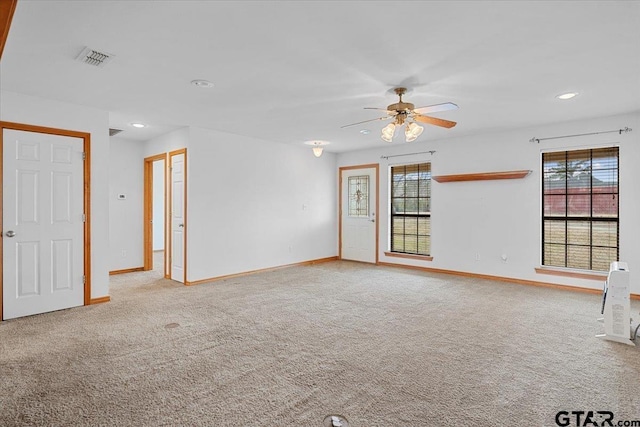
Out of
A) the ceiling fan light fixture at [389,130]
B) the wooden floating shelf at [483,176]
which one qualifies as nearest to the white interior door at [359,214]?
the wooden floating shelf at [483,176]

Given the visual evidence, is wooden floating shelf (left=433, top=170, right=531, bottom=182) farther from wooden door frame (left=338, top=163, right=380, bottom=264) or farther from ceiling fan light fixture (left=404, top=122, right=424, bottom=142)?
ceiling fan light fixture (left=404, top=122, right=424, bottom=142)

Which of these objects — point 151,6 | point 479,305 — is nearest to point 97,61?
point 151,6

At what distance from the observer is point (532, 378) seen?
2.47m

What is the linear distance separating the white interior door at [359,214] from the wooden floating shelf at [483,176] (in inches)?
62.4

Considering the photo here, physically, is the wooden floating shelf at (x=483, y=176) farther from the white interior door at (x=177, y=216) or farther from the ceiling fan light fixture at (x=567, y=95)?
the white interior door at (x=177, y=216)

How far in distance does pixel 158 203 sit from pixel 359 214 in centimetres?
525

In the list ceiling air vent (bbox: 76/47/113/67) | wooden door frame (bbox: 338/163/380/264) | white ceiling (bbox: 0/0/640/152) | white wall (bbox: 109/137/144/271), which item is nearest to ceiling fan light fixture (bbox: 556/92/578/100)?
white ceiling (bbox: 0/0/640/152)

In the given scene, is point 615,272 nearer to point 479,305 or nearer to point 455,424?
point 479,305

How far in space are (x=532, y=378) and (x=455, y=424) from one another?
0.92 meters

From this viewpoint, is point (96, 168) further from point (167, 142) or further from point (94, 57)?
point (94, 57)

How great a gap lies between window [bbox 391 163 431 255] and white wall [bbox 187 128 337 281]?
149cm

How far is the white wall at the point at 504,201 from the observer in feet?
15.3

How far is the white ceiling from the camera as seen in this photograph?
2.23 m

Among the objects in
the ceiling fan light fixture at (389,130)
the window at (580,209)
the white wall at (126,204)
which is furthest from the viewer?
the white wall at (126,204)
